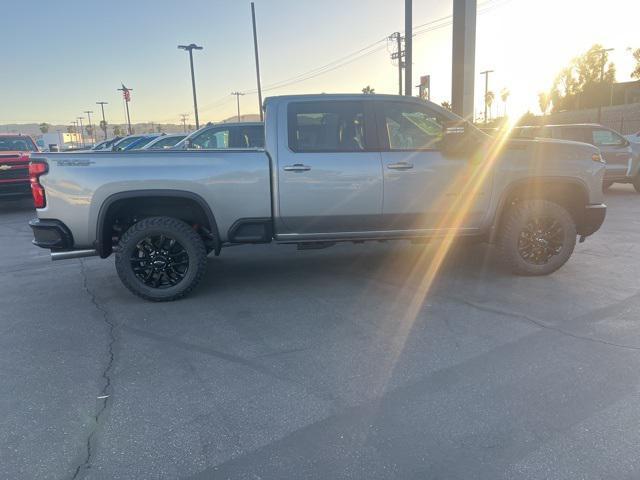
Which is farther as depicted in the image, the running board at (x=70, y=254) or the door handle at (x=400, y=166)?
the door handle at (x=400, y=166)

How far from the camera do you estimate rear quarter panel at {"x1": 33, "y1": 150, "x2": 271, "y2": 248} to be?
4.50 meters

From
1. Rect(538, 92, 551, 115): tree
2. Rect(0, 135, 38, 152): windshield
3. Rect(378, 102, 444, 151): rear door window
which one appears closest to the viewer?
Rect(378, 102, 444, 151): rear door window

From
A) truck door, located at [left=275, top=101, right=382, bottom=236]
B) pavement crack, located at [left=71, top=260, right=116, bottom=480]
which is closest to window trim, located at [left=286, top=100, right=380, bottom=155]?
truck door, located at [left=275, top=101, right=382, bottom=236]

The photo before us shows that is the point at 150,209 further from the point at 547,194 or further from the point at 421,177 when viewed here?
the point at 547,194

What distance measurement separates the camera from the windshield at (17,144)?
12836 mm

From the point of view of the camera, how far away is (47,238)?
4566mm

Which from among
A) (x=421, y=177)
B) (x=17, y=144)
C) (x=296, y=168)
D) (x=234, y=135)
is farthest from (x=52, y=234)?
(x=17, y=144)

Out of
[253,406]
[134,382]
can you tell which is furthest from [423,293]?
[134,382]

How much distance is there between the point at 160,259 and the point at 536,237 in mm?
4116

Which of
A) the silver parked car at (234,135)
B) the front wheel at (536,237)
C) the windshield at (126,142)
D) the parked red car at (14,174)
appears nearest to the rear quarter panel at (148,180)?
the front wheel at (536,237)

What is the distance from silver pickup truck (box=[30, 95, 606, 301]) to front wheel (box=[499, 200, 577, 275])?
1 cm

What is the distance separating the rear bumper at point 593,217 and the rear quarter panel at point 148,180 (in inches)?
144

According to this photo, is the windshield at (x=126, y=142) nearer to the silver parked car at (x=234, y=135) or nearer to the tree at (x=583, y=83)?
the silver parked car at (x=234, y=135)

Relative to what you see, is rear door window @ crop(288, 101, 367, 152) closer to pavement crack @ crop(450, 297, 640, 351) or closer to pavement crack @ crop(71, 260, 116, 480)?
pavement crack @ crop(450, 297, 640, 351)
